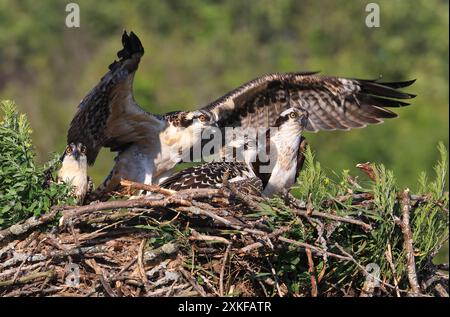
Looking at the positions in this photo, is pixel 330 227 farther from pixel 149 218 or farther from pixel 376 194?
pixel 149 218

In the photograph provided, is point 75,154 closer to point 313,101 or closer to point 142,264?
point 142,264

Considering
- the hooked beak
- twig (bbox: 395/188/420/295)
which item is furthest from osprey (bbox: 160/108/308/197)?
twig (bbox: 395/188/420/295)

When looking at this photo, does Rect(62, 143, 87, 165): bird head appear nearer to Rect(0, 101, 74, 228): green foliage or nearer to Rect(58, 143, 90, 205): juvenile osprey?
Rect(58, 143, 90, 205): juvenile osprey

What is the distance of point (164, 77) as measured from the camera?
94.7ft

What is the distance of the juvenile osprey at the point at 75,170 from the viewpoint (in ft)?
28.3

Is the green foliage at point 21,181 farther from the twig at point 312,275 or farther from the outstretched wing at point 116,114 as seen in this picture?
the twig at point 312,275

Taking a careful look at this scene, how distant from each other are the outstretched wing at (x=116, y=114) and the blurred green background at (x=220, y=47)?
1703cm

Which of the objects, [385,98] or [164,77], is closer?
[385,98]

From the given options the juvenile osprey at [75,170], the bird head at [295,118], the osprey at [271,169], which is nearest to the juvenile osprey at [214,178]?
the osprey at [271,169]

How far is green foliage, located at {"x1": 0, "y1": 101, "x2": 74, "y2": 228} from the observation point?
7.73m

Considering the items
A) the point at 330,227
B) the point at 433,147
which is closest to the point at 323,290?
the point at 330,227

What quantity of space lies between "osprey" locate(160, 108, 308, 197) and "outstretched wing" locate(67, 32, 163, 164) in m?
0.80
